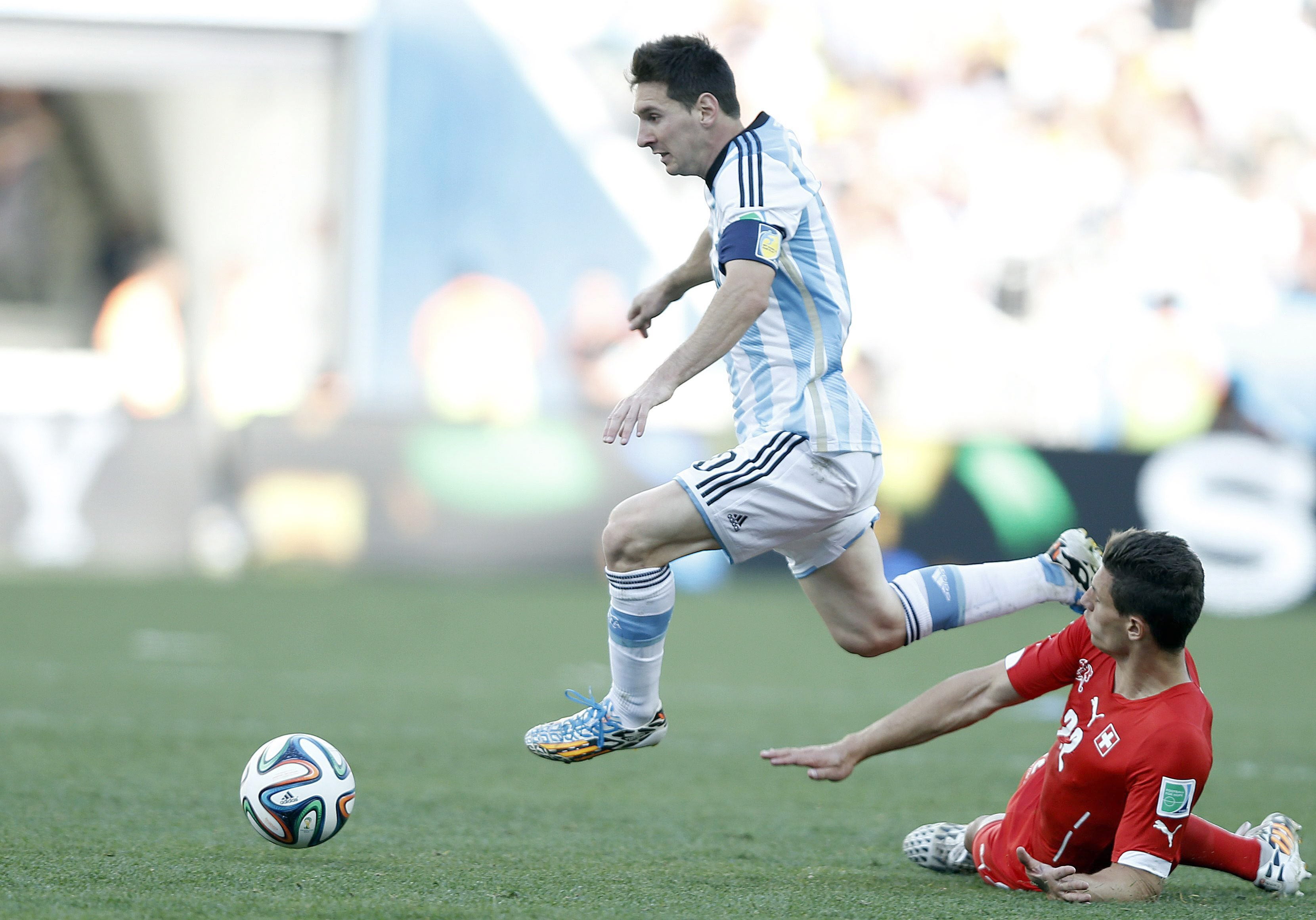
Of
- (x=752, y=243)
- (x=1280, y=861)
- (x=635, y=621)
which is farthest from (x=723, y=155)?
(x=1280, y=861)

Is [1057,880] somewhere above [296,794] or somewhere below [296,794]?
below

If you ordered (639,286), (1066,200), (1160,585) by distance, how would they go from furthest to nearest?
A: (639,286) < (1066,200) < (1160,585)

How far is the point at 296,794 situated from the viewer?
12.9 feet

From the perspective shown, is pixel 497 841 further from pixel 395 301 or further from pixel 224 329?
pixel 224 329

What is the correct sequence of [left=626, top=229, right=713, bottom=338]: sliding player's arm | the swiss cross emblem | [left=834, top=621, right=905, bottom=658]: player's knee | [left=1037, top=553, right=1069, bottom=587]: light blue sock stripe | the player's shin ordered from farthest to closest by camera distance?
[left=626, top=229, right=713, bottom=338]: sliding player's arm → [left=834, top=621, right=905, bottom=658]: player's knee → [left=1037, top=553, right=1069, bottom=587]: light blue sock stripe → the player's shin → the swiss cross emblem

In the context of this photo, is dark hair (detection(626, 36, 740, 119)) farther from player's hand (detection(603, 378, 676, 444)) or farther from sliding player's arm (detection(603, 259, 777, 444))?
player's hand (detection(603, 378, 676, 444))

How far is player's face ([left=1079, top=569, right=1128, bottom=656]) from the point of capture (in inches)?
143

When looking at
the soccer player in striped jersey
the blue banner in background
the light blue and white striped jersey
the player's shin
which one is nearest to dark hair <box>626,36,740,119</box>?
the soccer player in striped jersey

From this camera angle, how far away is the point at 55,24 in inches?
704

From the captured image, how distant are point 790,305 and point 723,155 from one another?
457 millimetres

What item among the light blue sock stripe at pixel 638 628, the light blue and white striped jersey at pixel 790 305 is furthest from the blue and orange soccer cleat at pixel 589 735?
the light blue and white striped jersey at pixel 790 305

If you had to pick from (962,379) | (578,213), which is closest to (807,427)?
(962,379)

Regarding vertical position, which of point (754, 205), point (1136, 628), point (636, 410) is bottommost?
point (1136, 628)

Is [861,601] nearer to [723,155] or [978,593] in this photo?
[978,593]
